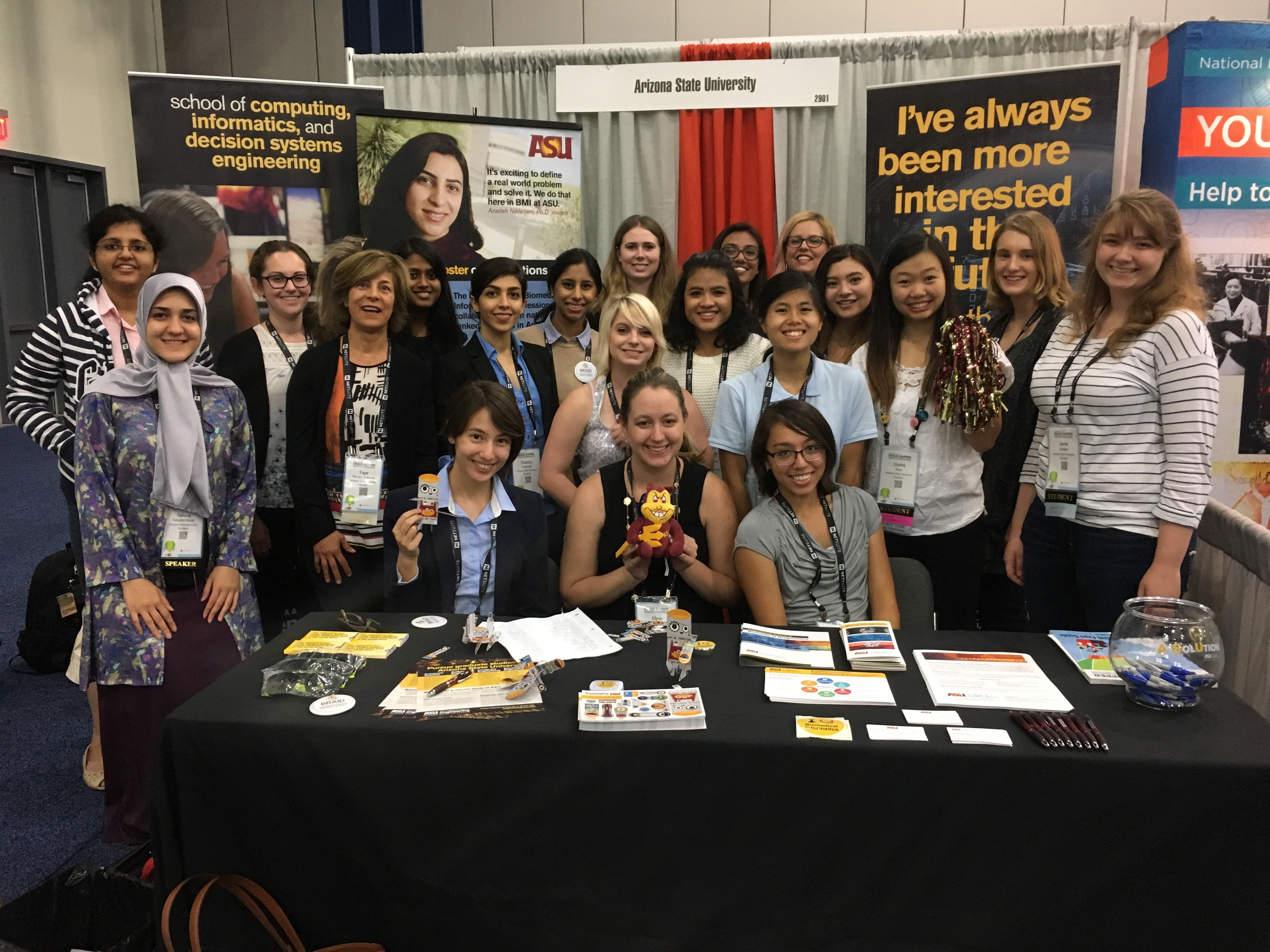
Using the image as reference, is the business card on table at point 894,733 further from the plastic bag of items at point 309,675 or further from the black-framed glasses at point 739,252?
the black-framed glasses at point 739,252

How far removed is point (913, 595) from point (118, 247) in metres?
2.80

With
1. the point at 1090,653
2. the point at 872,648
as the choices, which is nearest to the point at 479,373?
the point at 872,648

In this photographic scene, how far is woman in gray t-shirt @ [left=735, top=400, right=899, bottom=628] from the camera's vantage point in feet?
7.66

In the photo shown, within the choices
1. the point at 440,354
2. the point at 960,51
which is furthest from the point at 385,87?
the point at 960,51

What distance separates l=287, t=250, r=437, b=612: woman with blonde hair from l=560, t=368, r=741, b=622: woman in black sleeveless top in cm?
74

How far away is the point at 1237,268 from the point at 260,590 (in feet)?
15.8

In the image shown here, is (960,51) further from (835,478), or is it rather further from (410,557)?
(410,557)

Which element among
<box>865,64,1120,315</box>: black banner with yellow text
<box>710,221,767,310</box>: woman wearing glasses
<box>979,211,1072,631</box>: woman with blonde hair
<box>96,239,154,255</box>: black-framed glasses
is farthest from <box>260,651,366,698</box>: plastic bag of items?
<box>865,64,1120,315</box>: black banner with yellow text

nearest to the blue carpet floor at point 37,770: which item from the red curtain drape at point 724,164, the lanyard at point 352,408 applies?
the lanyard at point 352,408

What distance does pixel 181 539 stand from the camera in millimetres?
2475

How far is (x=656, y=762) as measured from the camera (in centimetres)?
155

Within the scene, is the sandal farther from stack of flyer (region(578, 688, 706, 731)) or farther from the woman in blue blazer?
stack of flyer (region(578, 688, 706, 731))

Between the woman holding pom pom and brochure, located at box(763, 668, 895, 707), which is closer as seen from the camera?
brochure, located at box(763, 668, 895, 707)

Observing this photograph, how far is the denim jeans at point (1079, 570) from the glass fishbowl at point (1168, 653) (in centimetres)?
61
